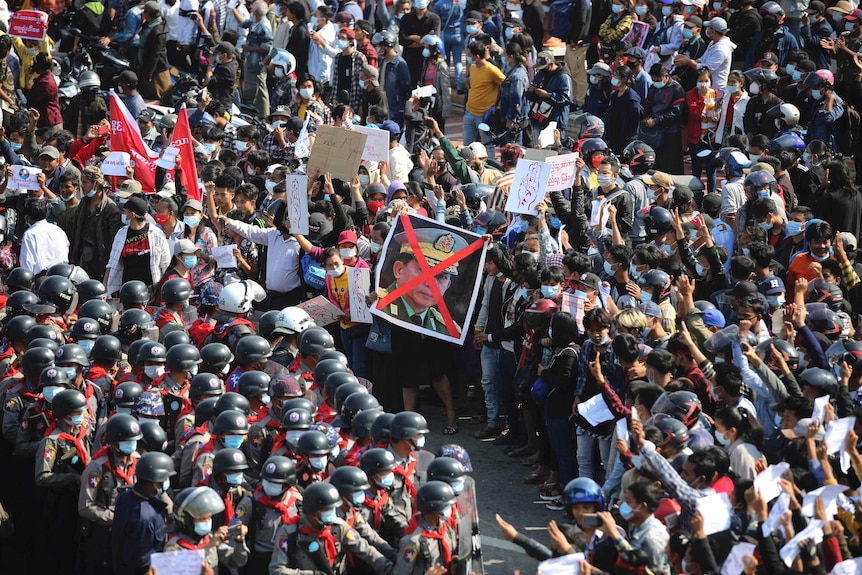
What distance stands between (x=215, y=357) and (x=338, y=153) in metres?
4.17

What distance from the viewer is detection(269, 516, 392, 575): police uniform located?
8680mm

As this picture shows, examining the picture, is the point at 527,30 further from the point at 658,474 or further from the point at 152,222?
the point at 658,474

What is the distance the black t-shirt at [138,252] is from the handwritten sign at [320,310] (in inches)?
68.1

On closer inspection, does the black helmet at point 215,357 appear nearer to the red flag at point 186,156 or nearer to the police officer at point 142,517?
the police officer at point 142,517

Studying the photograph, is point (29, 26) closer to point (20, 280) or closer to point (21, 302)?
point (20, 280)

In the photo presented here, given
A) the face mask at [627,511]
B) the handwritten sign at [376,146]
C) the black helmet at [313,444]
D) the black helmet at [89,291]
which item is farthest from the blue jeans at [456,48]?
the face mask at [627,511]

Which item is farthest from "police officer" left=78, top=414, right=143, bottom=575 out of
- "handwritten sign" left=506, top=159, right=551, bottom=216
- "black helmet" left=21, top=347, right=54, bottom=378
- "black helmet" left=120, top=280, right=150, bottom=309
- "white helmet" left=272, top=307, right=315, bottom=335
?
"handwritten sign" left=506, top=159, right=551, bottom=216

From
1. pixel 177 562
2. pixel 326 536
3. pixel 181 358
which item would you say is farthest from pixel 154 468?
pixel 181 358

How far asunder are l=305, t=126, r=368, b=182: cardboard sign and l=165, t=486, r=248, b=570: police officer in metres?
6.61

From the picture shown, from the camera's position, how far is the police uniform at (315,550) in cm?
868

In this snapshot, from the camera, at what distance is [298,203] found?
14.1 meters

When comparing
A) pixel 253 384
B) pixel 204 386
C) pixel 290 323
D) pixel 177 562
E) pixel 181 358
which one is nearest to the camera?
pixel 177 562

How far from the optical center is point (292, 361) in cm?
1194

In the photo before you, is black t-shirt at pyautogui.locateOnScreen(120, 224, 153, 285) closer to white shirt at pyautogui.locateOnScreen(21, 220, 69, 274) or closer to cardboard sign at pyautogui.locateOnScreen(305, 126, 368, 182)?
white shirt at pyautogui.locateOnScreen(21, 220, 69, 274)
